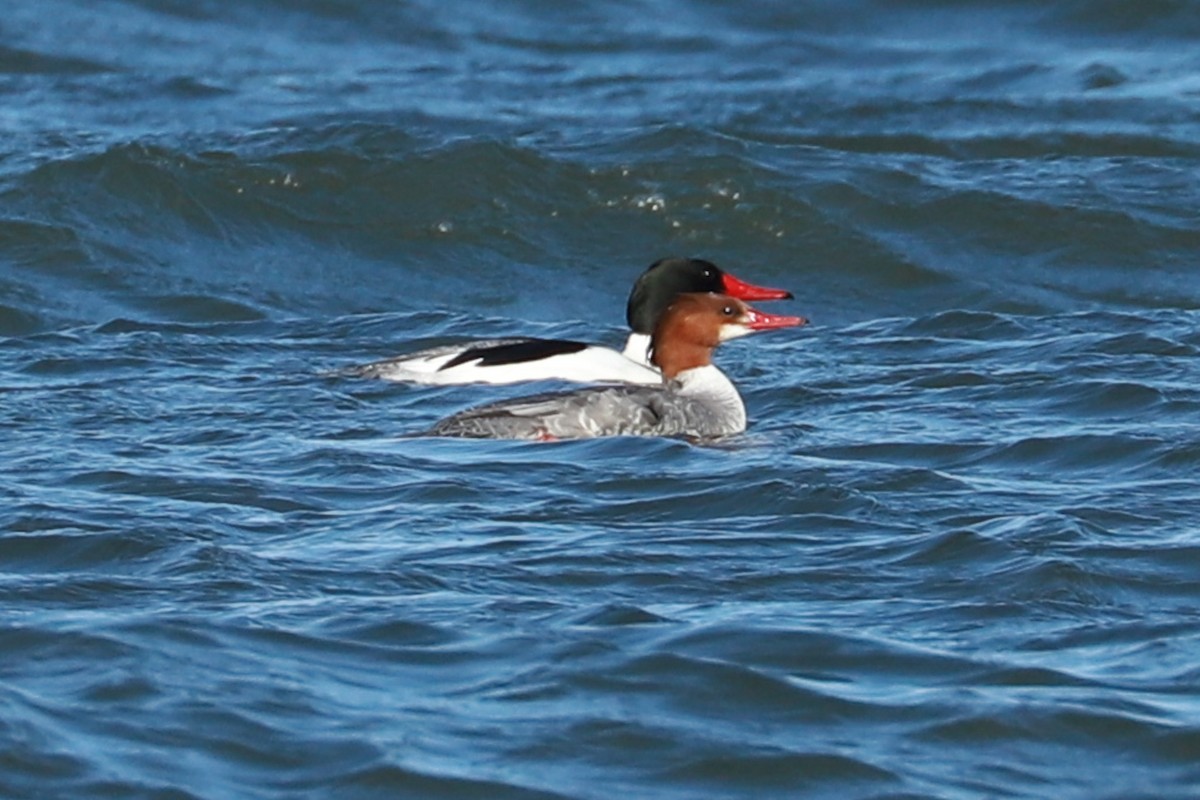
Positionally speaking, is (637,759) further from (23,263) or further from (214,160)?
(214,160)


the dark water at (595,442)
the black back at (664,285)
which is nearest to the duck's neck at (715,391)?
the dark water at (595,442)

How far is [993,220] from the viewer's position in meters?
14.1

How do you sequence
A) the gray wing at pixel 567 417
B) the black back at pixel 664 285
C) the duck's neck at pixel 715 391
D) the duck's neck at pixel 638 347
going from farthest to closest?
the duck's neck at pixel 638 347 → the black back at pixel 664 285 → the duck's neck at pixel 715 391 → the gray wing at pixel 567 417

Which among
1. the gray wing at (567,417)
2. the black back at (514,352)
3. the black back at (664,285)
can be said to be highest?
the black back at (664,285)

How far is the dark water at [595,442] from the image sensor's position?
5.66m

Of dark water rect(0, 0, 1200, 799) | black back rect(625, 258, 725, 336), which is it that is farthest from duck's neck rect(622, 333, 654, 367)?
dark water rect(0, 0, 1200, 799)

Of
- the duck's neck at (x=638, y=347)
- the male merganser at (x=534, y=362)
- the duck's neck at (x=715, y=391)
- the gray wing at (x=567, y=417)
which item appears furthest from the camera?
the duck's neck at (x=638, y=347)

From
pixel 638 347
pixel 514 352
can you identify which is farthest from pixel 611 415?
pixel 638 347

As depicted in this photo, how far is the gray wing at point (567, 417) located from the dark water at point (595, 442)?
312 millimetres

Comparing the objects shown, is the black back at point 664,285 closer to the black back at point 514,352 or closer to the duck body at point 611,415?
the black back at point 514,352

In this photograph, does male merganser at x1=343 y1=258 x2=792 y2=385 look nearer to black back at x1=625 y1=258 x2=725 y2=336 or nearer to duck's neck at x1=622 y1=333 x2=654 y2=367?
black back at x1=625 y1=258 x2=725 y2=336

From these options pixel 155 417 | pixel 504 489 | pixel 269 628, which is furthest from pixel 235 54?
pixel 269 628

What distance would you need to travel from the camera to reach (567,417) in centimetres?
970

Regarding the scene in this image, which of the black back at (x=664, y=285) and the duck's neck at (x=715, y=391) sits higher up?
the black back at (x=664, y=285)
